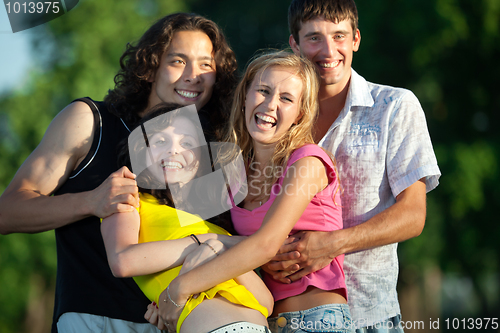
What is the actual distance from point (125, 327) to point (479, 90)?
8083 mm

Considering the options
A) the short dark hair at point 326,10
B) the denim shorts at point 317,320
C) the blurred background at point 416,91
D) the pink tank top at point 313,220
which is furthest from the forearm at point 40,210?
the blurred background at point 416,91

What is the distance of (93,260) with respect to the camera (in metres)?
2.37

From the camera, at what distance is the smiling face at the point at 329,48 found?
2.82 meters

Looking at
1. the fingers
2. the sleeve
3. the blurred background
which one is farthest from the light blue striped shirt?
the blurred background

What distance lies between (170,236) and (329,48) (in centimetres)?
149

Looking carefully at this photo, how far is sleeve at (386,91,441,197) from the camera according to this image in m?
2.54

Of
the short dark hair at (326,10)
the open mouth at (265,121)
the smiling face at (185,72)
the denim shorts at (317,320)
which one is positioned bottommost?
the denim shorts at (317,320)

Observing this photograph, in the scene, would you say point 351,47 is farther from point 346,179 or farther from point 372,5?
point 372,5

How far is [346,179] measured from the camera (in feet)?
8.70

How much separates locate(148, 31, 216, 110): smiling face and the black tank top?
37cm

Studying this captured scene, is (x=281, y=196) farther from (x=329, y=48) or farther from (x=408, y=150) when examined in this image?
(x=329, y=48)

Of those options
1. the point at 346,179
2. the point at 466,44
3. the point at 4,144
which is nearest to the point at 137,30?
the point at 4,144

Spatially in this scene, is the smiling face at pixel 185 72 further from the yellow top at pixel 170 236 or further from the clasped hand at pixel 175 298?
the clasped hand at pixel 175 298

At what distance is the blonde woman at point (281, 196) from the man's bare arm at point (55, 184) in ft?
1.85
